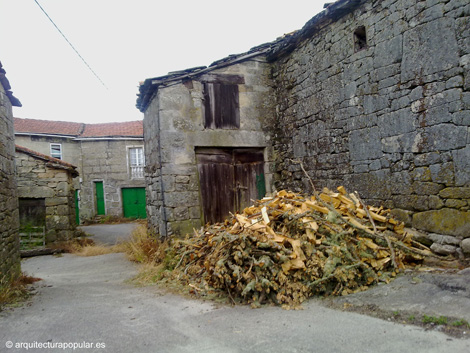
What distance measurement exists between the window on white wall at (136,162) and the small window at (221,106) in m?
12.5

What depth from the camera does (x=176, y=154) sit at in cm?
642

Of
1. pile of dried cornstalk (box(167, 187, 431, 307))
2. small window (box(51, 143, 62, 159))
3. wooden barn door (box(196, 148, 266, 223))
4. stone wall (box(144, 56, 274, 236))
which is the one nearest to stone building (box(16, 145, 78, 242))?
stone wall (box(144, 56, 274, 236))

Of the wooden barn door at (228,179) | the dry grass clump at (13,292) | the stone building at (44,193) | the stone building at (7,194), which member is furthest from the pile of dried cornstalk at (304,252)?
the stone building at (44,193)

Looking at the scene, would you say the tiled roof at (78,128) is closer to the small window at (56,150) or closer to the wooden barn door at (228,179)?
the small window at (56,150)

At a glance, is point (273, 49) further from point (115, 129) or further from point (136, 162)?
point (115, 129)

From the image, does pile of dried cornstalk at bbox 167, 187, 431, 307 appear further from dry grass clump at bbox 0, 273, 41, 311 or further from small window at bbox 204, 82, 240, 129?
small window at bbox 204, 82, 240, 129

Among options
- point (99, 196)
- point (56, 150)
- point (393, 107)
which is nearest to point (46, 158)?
point (99, 196)

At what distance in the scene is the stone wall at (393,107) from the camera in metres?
3.98

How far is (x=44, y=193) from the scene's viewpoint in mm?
10422

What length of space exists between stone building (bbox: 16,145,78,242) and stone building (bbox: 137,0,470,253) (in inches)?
176

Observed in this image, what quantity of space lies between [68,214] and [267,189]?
6.86 m

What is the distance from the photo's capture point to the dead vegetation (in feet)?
12.0

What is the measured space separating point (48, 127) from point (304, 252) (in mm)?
18564

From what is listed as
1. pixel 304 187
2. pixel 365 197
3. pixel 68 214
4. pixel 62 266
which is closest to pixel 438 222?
pixel 365 197
